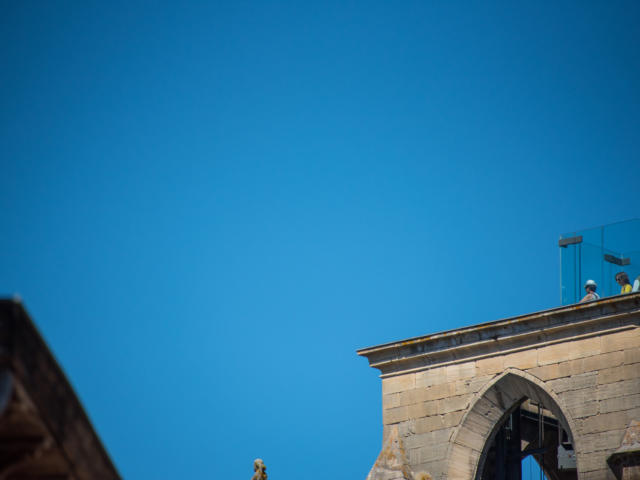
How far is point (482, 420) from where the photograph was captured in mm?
24219

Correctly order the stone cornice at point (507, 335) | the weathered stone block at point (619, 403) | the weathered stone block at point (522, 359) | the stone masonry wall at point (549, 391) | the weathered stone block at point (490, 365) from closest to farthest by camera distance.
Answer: the weathered stone block at point (619, 403)
the stone masonry wall at point (549, 391)
the stone cornice at point (507, 335)
the weathered stone block at point (522, 359)
the weathered stone block at point (490, 365)

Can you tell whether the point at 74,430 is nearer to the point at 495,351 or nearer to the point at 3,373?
the point at 3,373

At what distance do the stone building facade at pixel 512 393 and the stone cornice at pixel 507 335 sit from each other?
19 mm

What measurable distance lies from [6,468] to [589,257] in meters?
15.3

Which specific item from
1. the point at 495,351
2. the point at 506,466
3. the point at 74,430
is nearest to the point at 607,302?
the point at 495,351

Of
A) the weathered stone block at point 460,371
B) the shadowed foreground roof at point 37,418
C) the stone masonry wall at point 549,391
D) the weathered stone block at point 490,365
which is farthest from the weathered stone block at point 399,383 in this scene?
the shadowed foreground roof at point 37,418

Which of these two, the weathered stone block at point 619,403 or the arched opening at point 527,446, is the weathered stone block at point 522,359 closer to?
the arched opening at point 527,446

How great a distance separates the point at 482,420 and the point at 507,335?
5.47 ft

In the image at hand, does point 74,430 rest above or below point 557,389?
below

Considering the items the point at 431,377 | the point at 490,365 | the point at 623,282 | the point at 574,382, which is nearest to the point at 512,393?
the point at 490,365

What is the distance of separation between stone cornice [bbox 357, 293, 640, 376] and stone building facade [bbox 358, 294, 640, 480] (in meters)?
0.02

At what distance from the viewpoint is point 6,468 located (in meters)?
12.3

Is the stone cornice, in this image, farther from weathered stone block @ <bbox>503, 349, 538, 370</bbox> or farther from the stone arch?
the stone arch

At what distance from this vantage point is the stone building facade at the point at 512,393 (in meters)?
22.5
